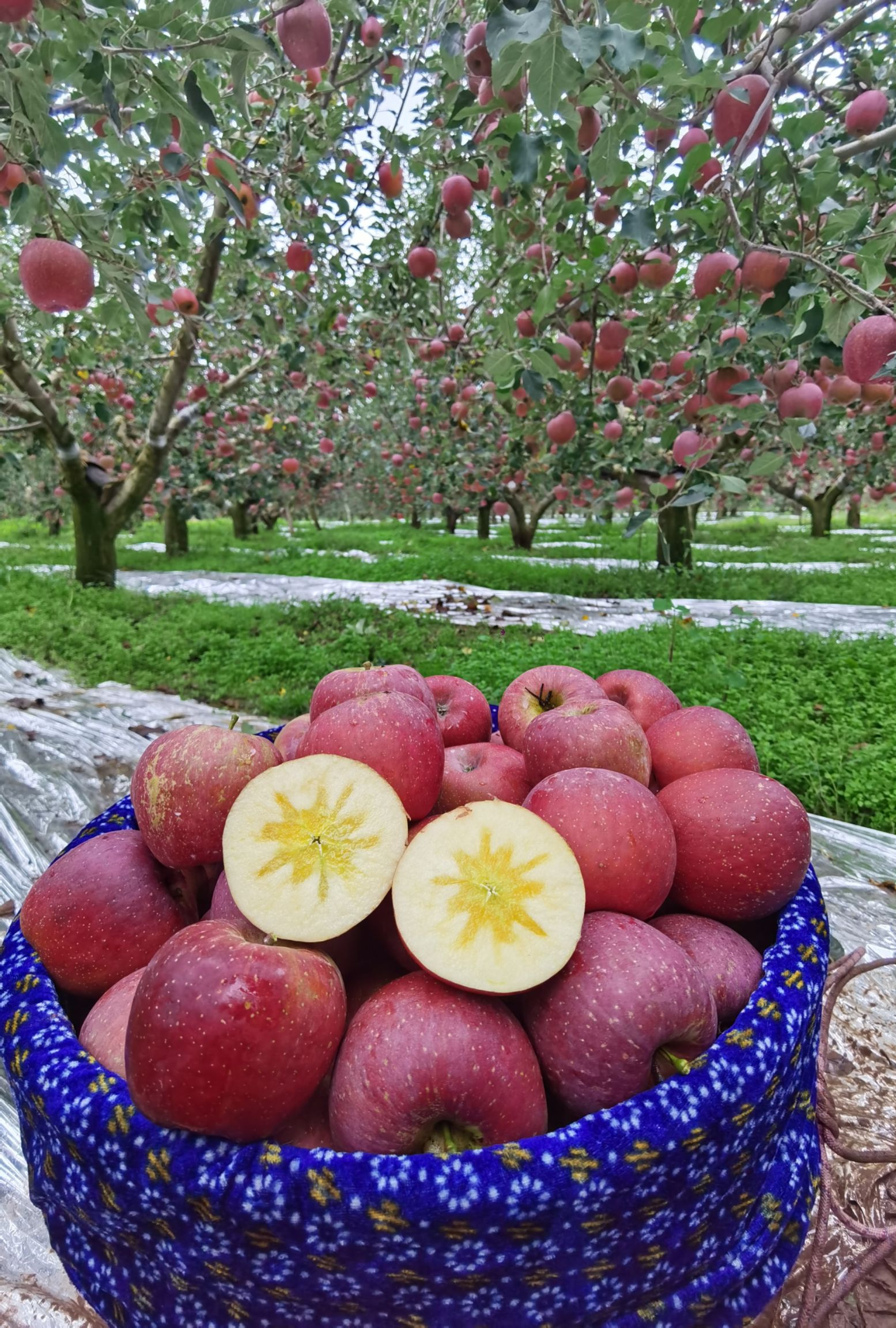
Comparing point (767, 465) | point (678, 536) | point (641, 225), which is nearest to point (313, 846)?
point (767, 465)

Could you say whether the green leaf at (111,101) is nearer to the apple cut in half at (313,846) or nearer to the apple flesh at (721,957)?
the apple cut in half at (313,846)

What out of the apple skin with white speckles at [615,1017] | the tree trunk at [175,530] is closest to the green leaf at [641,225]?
the apple skin with white speckles at [615,1017]

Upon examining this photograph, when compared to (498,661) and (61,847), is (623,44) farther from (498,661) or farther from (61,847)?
(498,661)

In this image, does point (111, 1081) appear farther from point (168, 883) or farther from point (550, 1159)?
point (550, 1159)

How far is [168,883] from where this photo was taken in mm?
1178

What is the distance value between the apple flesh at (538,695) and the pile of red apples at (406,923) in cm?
20

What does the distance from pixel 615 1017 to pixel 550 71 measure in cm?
151

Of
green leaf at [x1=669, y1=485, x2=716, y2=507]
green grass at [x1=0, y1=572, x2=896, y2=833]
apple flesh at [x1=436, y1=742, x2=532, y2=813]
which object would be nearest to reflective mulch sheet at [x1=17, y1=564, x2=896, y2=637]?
green grass at [x1=0, y1=572, x2=896, y2=833]

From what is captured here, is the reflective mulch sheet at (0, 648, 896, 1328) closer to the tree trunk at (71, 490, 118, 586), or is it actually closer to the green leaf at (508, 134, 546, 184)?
the green leaf at (508, 134, 546, 184)

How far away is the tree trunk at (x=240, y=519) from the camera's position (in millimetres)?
16406

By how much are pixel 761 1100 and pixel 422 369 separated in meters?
8.39

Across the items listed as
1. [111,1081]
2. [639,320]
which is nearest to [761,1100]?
[111,1081]

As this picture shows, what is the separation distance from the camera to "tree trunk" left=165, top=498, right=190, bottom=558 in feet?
40.2

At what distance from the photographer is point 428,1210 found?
0.69 meters
